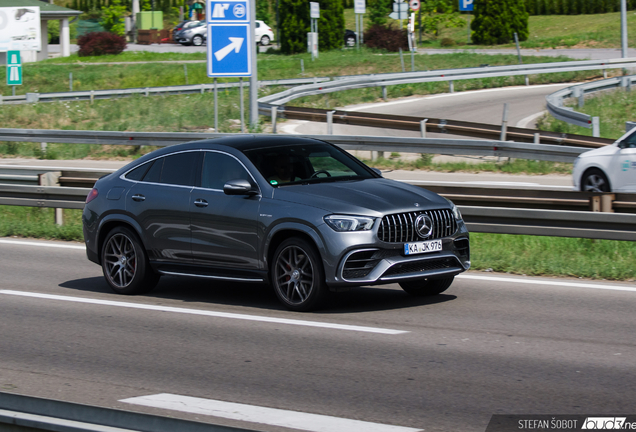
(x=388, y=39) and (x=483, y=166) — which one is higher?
(x=388, y=39)

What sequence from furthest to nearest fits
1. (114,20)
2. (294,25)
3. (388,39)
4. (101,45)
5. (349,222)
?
(114,20)
(101,45)
(388,39)
(294,25)
(349,222)

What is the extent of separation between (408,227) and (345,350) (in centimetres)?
154

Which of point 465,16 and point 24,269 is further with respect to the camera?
point 465,16

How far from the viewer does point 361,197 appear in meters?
8.21

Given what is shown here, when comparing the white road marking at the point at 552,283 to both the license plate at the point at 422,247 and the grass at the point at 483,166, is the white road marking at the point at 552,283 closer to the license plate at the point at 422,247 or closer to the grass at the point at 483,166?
the license plate at the point at 422,247

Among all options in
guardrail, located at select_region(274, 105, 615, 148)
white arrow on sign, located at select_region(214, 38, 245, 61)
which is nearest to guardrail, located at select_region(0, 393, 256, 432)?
white arrow on sign, located at select_region(214, 38, 245, 61)

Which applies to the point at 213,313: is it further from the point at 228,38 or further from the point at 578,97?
the point at 578,97

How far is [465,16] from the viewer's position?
8619cm

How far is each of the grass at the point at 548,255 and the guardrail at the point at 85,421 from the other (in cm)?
749

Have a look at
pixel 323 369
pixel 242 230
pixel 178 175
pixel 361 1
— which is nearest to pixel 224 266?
pixel 242 230

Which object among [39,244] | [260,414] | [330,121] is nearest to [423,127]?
[330,121]

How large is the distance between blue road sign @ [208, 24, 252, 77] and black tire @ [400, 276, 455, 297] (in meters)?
11.3

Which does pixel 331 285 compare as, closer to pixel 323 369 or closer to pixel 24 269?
pixel 323 369

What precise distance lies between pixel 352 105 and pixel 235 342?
2860cm
